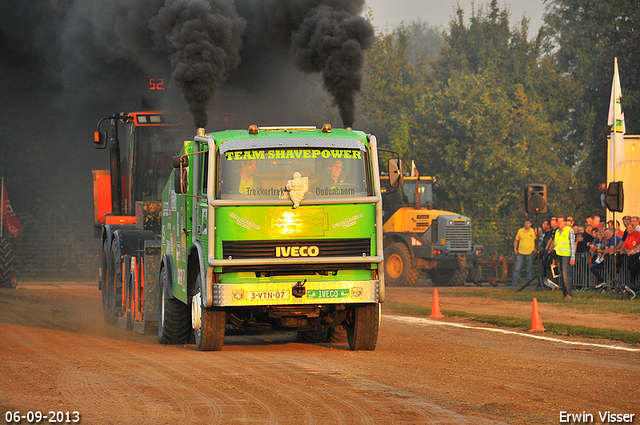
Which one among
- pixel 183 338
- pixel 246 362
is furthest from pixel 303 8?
pixel 246 362

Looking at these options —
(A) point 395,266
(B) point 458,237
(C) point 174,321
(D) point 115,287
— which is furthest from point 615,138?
(C) point 174,321

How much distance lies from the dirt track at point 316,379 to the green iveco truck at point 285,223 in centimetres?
76

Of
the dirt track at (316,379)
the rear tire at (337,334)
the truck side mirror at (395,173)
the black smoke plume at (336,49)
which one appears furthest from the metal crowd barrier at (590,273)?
the truck side mirror at (395,173)

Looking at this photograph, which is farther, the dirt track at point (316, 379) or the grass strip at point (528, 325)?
the grass strip at point (528, 325)

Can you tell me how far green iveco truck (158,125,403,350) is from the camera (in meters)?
11.4

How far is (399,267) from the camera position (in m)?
29.1

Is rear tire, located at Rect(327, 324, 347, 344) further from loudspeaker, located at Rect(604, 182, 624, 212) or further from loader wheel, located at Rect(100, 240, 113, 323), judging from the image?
loudspeaker, located at Rect(604, 182, 624, 212)

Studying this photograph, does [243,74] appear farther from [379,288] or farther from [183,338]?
[379,288]

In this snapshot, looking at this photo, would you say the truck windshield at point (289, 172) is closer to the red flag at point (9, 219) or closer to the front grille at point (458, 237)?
the front grille at point (458, 237)

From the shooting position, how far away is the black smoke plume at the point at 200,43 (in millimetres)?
17031

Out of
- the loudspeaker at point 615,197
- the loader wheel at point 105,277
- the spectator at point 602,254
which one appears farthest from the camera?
the spectator at point 602,254

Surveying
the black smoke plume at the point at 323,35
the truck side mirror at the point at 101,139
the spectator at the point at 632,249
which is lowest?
the spectator at the point at 632,249

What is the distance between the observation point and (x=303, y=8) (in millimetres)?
19594

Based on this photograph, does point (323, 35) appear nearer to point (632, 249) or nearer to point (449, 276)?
point (632, 249)
